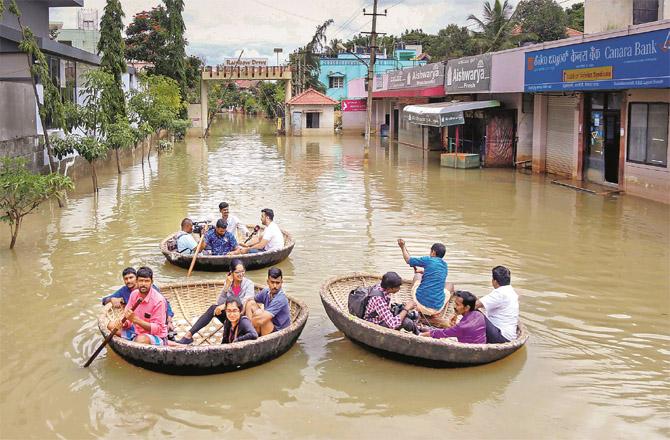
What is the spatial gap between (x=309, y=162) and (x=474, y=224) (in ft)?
53.4

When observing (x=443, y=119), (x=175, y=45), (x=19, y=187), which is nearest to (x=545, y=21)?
(x=175, y=45)

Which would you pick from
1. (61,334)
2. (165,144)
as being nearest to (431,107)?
(165,144)

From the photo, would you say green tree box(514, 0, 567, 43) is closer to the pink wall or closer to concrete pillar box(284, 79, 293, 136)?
the pink wall

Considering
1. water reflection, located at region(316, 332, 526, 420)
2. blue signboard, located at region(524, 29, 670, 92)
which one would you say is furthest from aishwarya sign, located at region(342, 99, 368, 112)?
water reflection, located at region(316, 332, 526, 420)

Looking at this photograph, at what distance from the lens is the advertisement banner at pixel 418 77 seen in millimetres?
32741

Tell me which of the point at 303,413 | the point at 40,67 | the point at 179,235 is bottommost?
the point at 303,413

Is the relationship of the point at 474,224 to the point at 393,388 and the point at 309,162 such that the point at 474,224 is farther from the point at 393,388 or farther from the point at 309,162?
the point at 309,162

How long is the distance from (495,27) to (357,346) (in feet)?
130

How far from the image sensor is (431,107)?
30.9 metres

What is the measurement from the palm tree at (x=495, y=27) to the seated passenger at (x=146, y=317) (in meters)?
38.9

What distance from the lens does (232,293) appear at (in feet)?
27.7

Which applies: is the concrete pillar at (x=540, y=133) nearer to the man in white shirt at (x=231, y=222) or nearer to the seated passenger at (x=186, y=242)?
the man in white shirt at (x=231, y=222)

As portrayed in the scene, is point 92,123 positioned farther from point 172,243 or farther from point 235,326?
point 235,326

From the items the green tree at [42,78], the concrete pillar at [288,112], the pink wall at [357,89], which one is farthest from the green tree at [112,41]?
the concrete pillar at [288,112]
